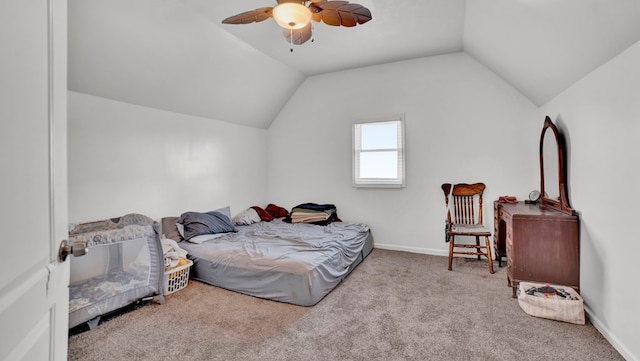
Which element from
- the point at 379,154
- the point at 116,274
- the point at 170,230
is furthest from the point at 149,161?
the point at 379,154

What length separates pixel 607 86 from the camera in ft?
6.97

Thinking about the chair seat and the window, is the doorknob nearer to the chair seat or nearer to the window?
the chair seat

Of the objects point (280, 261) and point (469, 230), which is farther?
point (469, 230)

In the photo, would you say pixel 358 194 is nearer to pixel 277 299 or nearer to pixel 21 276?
pixel 277 299

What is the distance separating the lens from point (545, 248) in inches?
105

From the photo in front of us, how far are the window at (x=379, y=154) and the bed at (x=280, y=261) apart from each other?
0.98 meters

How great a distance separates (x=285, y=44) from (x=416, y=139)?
2223mm

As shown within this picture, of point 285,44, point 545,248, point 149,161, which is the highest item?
point 285,44

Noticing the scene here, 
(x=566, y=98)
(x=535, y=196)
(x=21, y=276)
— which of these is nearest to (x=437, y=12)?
(x=566, y=98)

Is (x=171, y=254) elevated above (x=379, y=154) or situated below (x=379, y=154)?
below

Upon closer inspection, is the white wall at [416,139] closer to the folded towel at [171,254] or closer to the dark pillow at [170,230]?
the dark pillow at [170,230]

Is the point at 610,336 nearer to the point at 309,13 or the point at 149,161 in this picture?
the point at 309,13

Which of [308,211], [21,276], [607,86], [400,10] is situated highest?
[400,10]

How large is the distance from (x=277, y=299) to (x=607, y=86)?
10.0ft
